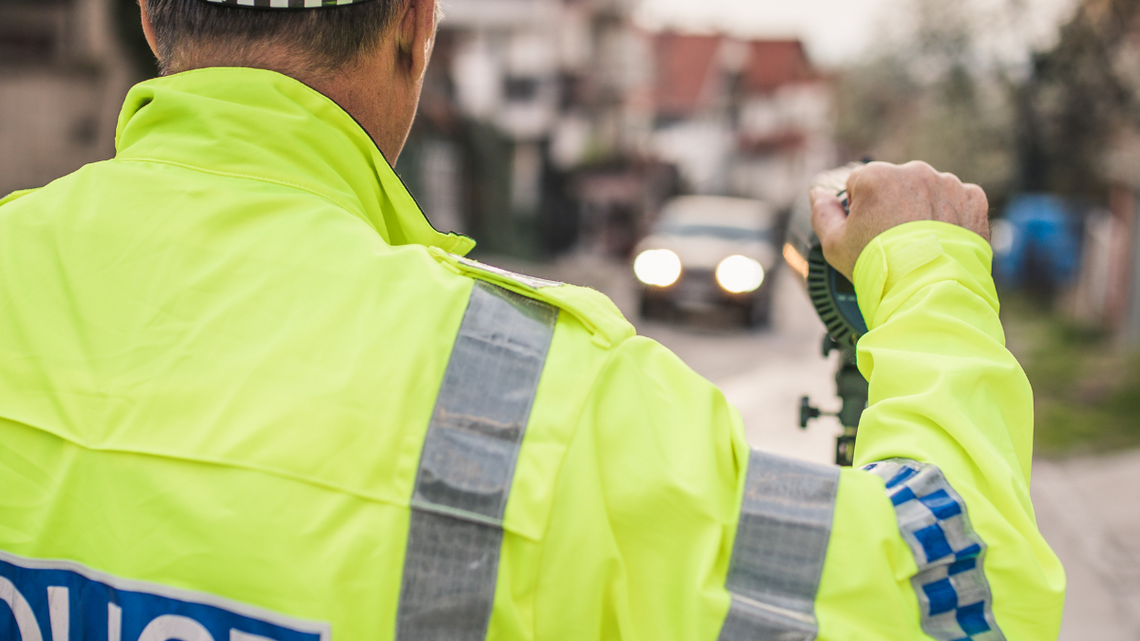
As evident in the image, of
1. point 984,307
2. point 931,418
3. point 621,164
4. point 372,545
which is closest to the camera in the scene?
point 372,545

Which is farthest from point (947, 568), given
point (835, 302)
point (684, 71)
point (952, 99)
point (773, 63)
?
point (773, 63)

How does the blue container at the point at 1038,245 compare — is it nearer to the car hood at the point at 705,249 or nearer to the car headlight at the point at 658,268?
the car hood at the point at 705,249

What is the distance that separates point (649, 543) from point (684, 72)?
51.1m

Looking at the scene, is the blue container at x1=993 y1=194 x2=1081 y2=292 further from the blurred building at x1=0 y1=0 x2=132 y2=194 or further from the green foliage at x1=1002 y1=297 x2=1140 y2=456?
the blurred building at x1=0 y1=0 x2=132 y2=194

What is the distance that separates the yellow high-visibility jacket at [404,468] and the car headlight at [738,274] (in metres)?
12.7

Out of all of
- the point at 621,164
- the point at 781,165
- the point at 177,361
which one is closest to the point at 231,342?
the point at 177,361

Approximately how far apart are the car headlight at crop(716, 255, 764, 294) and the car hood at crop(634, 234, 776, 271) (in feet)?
0.48

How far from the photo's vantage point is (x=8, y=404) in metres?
1.00

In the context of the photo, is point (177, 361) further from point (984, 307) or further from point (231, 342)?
point (984, 307)

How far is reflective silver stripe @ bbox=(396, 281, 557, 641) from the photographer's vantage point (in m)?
0.91

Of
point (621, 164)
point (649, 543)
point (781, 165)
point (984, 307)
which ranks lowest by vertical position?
point (649, 543)

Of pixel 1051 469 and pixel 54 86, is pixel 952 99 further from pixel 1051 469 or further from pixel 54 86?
pixel 54 86

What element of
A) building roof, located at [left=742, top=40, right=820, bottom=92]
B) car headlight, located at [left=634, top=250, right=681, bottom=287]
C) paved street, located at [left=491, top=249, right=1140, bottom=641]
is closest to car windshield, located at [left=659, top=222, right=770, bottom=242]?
car headlight, located at [left=634, top=250, right=681, bottom=287]

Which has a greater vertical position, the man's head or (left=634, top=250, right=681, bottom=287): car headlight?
(left=634, top=250, right=681, bottom=287): car headlight
